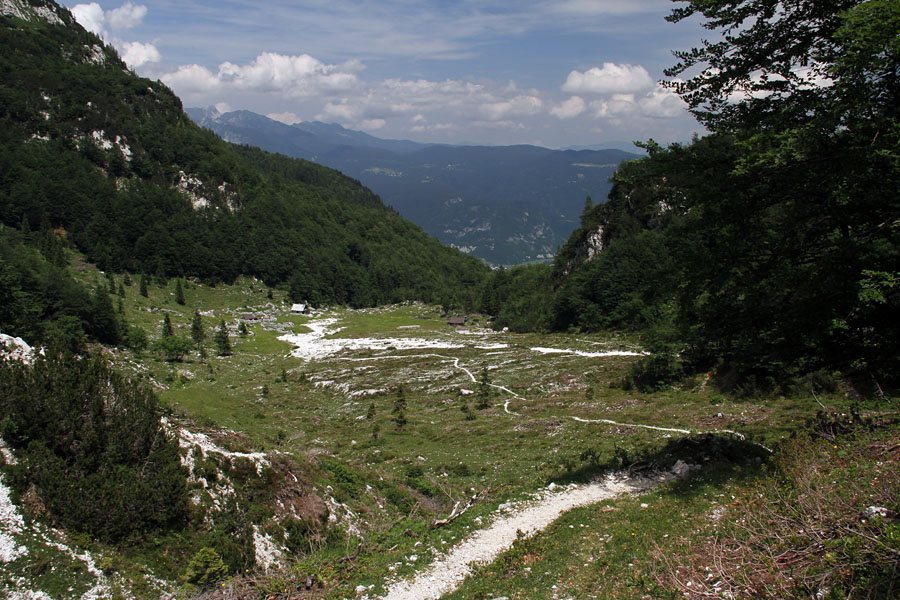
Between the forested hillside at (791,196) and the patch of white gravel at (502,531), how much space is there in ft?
19.3

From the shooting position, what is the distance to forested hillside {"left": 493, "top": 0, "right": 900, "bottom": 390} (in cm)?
1007

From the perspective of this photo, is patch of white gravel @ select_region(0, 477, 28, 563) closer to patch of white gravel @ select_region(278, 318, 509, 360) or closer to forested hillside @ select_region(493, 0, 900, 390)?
forested hillside @ select_region(493, 0, 900, 390)

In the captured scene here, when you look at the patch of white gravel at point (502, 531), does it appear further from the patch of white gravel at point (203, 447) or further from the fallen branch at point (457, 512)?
the patch of white gravel at point (203, 447)

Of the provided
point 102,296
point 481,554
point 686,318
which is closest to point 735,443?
point 686,318

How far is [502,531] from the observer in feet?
45.3

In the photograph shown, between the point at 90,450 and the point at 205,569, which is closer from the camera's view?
the point at 205,569

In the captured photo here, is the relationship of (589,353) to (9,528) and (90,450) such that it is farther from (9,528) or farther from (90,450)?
(9,528)

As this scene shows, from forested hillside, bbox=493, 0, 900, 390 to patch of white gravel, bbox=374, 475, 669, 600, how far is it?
5.88 m

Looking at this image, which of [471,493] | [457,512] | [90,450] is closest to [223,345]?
[471,493]

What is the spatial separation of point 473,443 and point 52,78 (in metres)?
220

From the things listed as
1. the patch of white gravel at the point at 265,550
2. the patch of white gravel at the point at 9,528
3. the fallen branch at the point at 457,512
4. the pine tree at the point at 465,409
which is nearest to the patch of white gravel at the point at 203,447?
the patch of white gravel at the point at 265,550

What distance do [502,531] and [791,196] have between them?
11952 mm

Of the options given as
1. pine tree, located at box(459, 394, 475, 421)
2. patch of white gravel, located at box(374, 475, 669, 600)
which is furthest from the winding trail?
pine tree, located at box(459, 394, 475, 421)

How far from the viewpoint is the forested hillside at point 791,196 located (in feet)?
33.0
